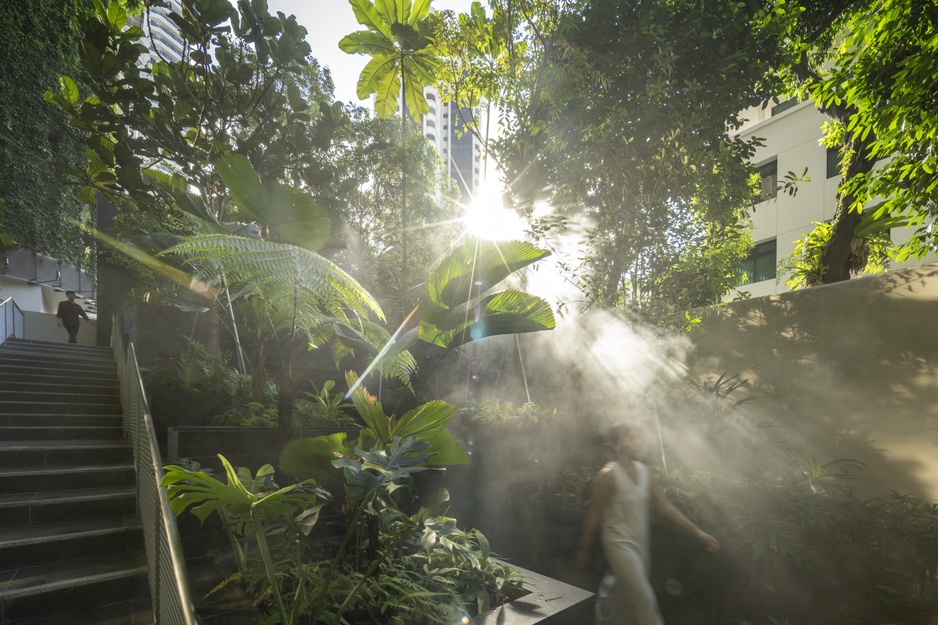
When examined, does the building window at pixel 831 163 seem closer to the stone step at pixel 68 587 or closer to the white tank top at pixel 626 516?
the white tank top at pixel 626 516

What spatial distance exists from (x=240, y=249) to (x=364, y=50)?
5929 mm

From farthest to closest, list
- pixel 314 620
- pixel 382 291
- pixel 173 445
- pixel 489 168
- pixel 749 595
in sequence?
pixel 382 291 < pixel 489 168 < pixel 173 445 < pixel 749 595 < pixel 314 620

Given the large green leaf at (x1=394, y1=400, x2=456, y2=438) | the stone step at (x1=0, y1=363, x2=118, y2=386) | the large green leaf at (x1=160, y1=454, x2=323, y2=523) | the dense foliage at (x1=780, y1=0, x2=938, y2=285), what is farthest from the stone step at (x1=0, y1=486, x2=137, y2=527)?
the dense foliage at (x1=780, y1=0, x2=938, y2=285)

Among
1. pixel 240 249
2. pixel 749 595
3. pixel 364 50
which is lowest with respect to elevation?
pixel 749 595

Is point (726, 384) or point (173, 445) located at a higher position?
point (726, 384)

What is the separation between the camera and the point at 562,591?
10.8 feet

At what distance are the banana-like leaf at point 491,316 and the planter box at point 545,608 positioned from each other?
191 centimetres

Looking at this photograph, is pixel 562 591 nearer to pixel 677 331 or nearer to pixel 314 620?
pixel 314 620

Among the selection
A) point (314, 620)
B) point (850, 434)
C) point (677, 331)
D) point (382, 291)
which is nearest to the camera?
point (314, 620)

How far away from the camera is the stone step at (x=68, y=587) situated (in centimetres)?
307

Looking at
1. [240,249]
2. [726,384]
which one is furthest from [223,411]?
[726,384]

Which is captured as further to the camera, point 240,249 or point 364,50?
point 364,50

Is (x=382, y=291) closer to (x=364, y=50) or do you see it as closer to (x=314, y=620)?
(x=364, y=50)

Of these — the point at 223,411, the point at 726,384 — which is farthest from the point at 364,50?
the point at 726,384
